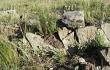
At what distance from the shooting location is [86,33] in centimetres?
585

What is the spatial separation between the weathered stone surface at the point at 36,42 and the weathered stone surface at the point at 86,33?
65cm

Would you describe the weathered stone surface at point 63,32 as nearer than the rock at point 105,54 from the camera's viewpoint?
No

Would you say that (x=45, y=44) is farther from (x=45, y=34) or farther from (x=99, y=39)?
(x=99, y=39)

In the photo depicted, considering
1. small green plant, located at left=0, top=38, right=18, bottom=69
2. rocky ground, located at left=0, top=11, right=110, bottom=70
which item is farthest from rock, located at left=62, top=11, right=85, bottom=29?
small green plant, located at left=0, top=38, right=18, bottom=69

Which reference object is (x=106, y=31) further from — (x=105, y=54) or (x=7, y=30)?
(x=7, y=30)

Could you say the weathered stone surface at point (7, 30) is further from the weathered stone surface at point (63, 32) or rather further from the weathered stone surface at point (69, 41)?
the weathered stone surface at point (69, 41)

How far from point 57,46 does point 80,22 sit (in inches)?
29.9

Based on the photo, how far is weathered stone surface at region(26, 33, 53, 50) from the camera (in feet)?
18.1

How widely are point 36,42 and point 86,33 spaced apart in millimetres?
1016

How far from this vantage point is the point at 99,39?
208 inches

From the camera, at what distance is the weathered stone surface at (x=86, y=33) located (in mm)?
5785

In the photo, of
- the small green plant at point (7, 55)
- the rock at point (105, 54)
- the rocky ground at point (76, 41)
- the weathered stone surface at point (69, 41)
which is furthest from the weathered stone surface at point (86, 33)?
the small green plant at point (7, 55)

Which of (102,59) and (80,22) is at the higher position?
(80,22)

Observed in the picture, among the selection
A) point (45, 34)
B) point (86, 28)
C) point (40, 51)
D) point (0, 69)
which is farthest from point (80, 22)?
point (0, 69)
